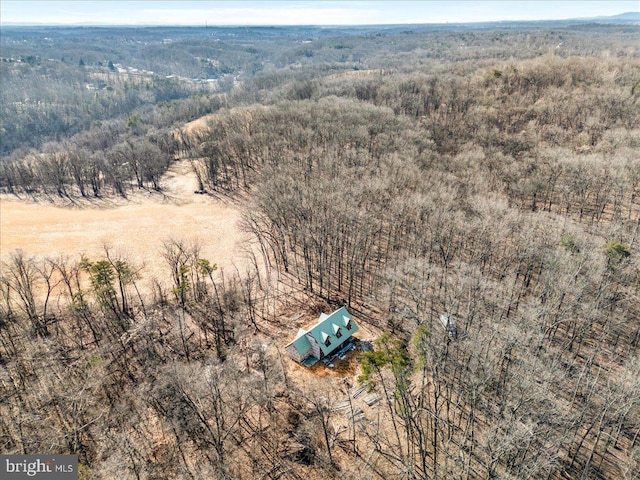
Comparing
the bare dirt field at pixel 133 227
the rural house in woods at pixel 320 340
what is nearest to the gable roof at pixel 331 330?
the rural house in woods at pixel 320 340

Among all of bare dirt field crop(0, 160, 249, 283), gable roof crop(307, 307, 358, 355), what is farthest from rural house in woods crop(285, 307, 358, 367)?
bare dirt field crop(0, 160, 249, 283)

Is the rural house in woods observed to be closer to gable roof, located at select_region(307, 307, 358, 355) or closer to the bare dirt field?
gable roof, located at select_region(307, 307, 358, 355)

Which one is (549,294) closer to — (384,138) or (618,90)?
(384,138)

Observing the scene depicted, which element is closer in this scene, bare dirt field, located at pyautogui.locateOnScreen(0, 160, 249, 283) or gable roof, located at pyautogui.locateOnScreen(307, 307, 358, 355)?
gable roof, located at pyautogui.locateOnScreen(307, 307, 358, 355)

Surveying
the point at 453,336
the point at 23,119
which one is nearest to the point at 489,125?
the point at 453,336

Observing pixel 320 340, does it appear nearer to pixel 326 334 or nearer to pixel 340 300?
pixel 326 334

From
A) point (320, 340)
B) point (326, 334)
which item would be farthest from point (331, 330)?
point (320, 340)

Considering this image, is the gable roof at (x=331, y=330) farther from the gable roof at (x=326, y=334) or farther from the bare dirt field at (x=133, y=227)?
the bare dirt field at (x=133, y=227)
